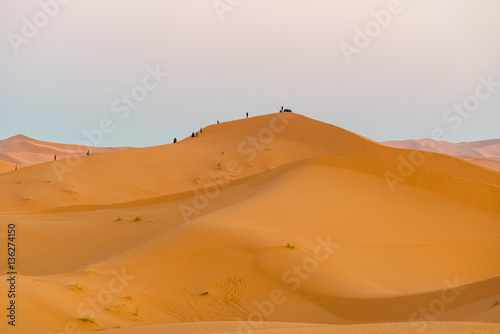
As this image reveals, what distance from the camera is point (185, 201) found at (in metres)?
22.2

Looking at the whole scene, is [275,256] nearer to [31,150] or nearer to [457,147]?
Answer: [31,150]

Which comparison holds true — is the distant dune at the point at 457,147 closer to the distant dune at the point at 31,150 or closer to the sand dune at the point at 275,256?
the distant dune at the point at 31,150

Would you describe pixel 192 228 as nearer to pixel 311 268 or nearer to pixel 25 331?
pixel 311 268

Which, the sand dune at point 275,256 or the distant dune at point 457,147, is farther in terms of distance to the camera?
the distant dune at point 457,147

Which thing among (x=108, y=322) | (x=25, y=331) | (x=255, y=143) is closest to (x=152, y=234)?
(x=108, y=322)

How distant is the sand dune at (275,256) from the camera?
10.4 m

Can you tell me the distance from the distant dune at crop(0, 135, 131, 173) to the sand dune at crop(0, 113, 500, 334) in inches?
2193

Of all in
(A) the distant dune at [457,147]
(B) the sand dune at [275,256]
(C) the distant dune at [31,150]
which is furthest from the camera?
(A) the distant dune at [457,147]

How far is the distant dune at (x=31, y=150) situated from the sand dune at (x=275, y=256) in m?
55.7

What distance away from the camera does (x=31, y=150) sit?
9981 centimetres

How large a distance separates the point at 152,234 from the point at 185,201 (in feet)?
Result: 14.0

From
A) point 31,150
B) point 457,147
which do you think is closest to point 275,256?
point 31,150

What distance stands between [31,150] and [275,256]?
94.2 metres

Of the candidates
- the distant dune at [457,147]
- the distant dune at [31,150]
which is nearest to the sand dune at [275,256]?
the distant dune at [31,150]
